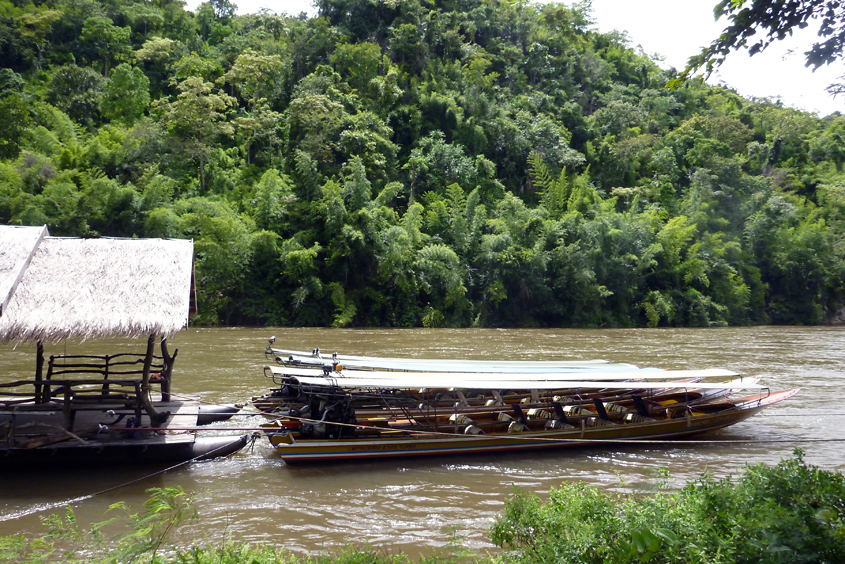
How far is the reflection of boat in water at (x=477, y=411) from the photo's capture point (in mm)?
8688

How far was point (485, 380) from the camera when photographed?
9055mm

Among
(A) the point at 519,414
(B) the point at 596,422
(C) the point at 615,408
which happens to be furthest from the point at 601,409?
(A) the point at 519,414

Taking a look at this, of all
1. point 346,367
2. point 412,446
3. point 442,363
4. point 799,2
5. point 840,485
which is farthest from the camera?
point 442,363

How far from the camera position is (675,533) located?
3893 mm

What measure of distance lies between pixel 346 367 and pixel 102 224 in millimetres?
21795

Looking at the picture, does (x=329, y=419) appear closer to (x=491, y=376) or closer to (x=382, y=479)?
(x=382, y=479)

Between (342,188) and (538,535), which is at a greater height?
(342,188)

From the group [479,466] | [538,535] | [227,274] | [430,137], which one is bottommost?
[479,466]

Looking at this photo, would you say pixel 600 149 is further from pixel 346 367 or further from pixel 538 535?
pixel 538 535

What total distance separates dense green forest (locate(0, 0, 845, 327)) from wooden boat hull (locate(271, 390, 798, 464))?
1827cm

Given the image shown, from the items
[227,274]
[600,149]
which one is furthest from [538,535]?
[600,149]

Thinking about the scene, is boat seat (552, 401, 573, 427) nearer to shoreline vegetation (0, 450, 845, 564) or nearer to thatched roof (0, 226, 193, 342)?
shoreline vegetation (0, 450, 845, 564)

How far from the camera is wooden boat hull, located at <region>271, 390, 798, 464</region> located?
866 cm

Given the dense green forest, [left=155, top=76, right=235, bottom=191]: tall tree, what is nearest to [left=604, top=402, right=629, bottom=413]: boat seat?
the dense green forest
